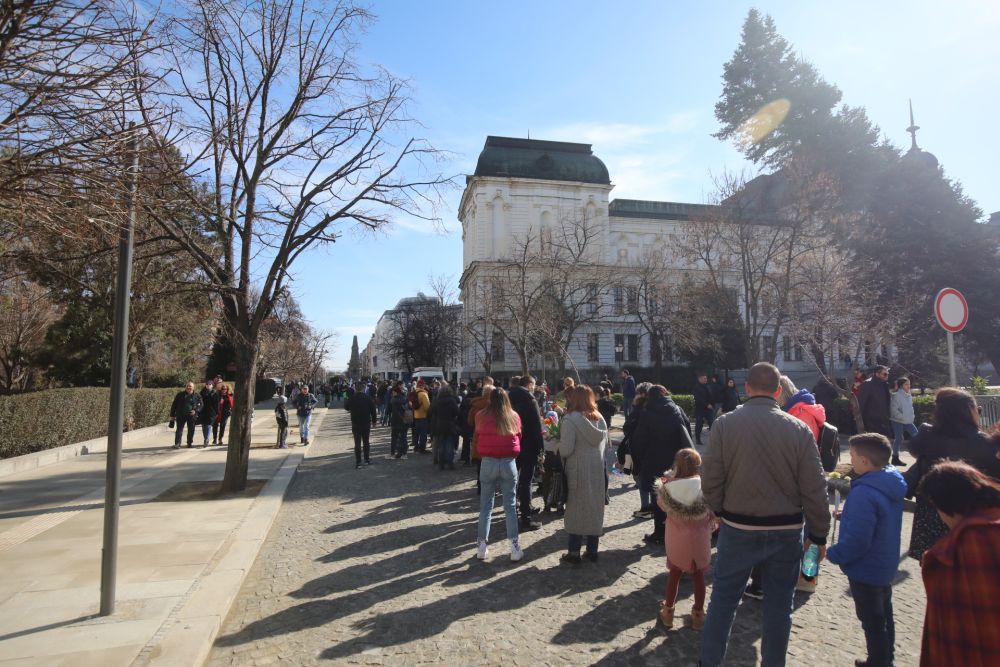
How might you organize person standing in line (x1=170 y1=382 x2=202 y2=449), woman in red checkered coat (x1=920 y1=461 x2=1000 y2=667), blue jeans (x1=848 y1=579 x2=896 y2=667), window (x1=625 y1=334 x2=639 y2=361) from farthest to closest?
window (x1=625 y1=334 x2=639 y2=361), person standing in line (x1=170 y1=382 x2=202 y2=449), blue jeans (x1=848 y1=579 x2=896 y2=667), woman in red checkered coat (x1=920 y1=461 x2=1000 y2=667)

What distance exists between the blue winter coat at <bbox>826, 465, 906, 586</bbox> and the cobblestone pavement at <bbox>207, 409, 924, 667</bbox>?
37.0 inches

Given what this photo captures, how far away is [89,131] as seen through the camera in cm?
413

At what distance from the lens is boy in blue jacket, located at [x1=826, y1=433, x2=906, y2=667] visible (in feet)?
10.7

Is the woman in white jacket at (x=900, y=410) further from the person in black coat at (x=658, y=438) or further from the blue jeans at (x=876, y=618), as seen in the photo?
the blue jeans at (x=876, y=618)

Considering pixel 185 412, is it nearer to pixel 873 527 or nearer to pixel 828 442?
pixel 828 442

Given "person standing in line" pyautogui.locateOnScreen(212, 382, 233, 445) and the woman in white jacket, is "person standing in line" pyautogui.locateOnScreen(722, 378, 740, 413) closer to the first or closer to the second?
the woman in white jacket

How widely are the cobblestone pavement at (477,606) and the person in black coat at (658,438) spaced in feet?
2.29

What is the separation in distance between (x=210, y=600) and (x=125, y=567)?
1.56 m

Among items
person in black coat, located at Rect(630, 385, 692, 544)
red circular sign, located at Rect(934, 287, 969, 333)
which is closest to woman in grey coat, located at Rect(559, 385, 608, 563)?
person in black coat, located at Rect(630, 385, 692, 544)

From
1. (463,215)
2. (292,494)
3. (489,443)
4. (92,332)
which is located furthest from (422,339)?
(489,443)

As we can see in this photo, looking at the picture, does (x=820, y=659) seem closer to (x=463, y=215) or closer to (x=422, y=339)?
(x=422, y=339)

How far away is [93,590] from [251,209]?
6130mm

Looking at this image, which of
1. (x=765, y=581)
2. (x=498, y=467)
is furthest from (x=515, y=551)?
(x=765, y=581)

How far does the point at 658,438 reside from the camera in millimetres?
6555
